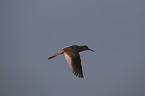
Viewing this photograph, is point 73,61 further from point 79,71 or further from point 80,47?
point 80,47

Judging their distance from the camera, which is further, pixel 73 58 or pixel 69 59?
pixel 73 58

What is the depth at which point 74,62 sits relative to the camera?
19922mm

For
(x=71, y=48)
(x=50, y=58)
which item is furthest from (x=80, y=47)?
(x=50, y=58)

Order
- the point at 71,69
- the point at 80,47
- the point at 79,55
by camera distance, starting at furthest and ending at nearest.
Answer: the point at 80,47 < the point at 79,55 < the point at 71,69

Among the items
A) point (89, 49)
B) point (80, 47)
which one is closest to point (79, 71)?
point (80, 47)

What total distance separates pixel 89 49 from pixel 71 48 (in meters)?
3.84

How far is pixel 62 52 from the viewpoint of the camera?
21.1m

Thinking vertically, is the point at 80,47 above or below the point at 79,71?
above

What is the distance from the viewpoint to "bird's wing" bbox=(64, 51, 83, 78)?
19.5m

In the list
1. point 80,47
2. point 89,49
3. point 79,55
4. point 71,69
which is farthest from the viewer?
point 89,49

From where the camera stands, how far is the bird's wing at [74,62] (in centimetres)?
1952

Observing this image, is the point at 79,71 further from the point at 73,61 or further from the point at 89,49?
the point at 89,49

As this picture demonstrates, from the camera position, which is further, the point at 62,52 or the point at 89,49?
the point at 89,49

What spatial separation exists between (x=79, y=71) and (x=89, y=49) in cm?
565
